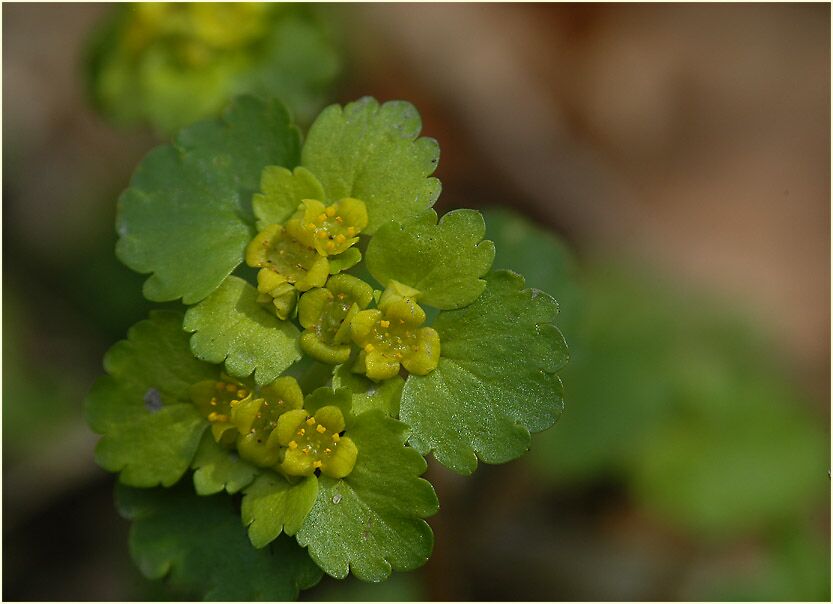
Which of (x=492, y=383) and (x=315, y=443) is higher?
(x=492, y=383)

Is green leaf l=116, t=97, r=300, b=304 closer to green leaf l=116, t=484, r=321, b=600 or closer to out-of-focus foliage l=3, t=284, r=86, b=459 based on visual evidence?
green leaf l=116, t=484, r=321, b=600

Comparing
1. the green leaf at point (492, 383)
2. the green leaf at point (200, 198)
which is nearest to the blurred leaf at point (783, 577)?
the green leaf at point (492, 383)

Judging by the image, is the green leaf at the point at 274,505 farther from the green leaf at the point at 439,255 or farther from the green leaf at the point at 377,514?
the green leaf at the point at 439,255

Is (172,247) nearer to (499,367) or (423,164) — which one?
(423,164)

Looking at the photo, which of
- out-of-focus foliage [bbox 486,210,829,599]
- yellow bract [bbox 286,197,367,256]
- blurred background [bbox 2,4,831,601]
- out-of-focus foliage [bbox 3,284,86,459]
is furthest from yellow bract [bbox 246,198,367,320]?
out-of-focus foliage [bbox 3,284,86,459]

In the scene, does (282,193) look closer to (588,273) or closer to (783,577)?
(588,273)

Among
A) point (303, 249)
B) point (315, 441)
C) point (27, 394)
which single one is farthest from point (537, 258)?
point (27, 394)
